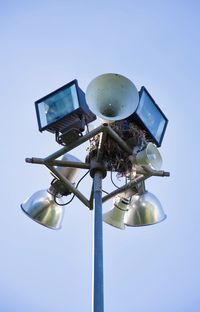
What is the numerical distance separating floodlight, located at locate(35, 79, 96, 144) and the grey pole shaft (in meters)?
0.82

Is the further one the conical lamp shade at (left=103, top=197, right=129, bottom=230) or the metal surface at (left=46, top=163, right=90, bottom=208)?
the conical lamp shade at (left=103, top=197, right=129, bottom=230)

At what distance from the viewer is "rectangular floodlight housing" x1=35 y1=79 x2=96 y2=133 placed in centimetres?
630

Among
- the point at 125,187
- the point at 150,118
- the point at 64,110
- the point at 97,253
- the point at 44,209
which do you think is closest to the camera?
the point at 97,253

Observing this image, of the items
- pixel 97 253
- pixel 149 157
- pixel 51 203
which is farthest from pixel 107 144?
pixel 97 253

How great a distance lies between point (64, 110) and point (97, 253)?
1942 millimetres

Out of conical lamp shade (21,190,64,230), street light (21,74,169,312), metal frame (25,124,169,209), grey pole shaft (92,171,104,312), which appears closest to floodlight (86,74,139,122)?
street light (21,74,169,312)

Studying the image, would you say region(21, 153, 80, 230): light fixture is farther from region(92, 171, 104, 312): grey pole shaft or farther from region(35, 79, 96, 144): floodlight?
region(92, 171, 104, 312): grey pole shaft

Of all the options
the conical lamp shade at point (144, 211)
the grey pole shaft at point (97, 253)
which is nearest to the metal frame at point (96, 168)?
the grey pole shaft at point (97, 253)

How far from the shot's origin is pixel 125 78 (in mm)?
6586

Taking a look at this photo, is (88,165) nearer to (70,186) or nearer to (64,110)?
(70,186)

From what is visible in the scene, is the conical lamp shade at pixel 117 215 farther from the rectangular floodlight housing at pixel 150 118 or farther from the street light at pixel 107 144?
the rectangular floodlight housing at pixel 150 118

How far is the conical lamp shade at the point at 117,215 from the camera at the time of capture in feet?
22.3

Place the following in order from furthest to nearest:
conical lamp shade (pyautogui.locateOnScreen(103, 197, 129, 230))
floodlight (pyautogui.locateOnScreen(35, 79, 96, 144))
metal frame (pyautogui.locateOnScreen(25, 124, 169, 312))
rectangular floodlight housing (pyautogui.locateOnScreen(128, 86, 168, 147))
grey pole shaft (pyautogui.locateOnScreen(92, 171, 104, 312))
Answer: conical lamp shade (pyautogui.locateOnScreen(103, 197, 129, 230)), rectangular floodlight housing (pyautogui.locateOnScreen(128, 86, 168, 147)), floodlight (pyautogui.locateOnScreen(35, 79, 96, 144)), metal frame (pyautogui.locateOnScreen(25, 124, 169, 312)), grey pole shaft (pyautogui.locateOnScreen(92, 171, 104, 312))

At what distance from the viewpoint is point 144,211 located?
646 cm
